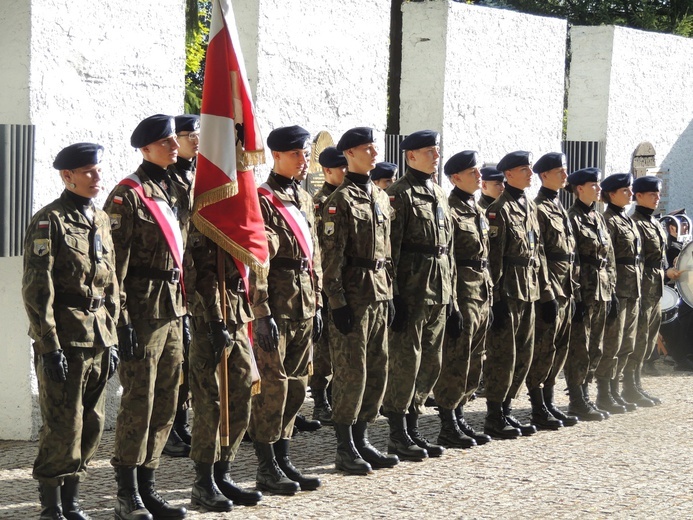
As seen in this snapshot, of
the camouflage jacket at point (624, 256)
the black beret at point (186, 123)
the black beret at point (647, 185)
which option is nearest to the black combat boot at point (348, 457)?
the black beret at point (186, 123)

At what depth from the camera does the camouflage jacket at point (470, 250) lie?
8.23 m

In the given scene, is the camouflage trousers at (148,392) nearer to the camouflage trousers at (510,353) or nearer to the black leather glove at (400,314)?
the black leather glove at (400,314)

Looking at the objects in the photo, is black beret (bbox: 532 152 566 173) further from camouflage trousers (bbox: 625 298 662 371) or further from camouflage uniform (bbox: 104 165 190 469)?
camouflage uniform (bbox: 104 165 190 469)

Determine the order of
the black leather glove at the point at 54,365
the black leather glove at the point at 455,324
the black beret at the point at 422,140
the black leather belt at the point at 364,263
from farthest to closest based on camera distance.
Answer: the black leather glove at the point at 455,324
the black beret at the point at 422,140
the black leather belt at the point at 364,263
the black leather glove at the point at 54,365

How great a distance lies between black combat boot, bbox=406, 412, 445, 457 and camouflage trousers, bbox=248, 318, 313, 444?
130cm

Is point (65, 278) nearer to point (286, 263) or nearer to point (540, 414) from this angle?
point (286, 263)

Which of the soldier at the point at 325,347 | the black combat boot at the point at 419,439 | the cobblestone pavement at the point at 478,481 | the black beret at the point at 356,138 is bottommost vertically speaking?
the cobblestone pavement at the point at 478,481

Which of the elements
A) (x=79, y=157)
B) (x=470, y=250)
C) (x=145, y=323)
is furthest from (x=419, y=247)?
(x=79, y=157)

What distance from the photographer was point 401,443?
7.73 metres

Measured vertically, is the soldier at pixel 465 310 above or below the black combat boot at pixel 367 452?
above

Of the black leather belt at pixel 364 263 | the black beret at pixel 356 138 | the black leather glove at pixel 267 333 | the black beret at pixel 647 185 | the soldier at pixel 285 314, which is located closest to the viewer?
the black leather glove at pixel 267 333

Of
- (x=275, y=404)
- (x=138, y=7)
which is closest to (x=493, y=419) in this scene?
(x=275, y=404)

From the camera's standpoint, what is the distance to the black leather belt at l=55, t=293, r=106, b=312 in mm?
5648

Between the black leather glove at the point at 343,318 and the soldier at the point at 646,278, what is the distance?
412cm
